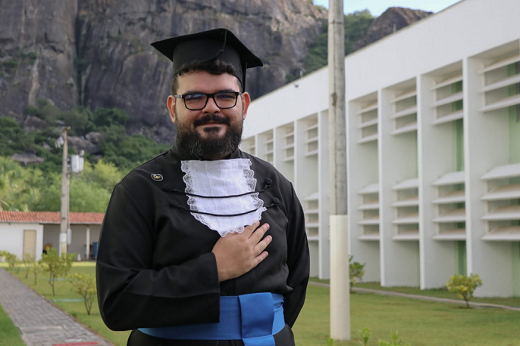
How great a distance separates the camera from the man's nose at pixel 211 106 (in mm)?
2402

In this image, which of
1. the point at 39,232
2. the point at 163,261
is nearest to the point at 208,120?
the point at 163,261

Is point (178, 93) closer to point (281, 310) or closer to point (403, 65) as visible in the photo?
point (281, 310)

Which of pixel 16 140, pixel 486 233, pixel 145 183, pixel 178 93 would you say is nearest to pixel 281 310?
pixel 145 183

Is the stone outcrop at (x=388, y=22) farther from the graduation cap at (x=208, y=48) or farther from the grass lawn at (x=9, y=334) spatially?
the graduation cap at (x=208, y=48)

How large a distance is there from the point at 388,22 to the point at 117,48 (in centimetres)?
3593

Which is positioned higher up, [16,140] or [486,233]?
A: [16,140]

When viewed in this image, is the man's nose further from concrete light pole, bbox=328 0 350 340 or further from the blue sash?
concrete light pole, bbox=328 0 350 340

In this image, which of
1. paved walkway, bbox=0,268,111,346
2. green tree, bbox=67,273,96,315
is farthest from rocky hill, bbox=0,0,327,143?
green tree, bbox=67,273,96,315

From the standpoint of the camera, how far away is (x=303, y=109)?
29750mm

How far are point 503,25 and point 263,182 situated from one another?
1653 cm

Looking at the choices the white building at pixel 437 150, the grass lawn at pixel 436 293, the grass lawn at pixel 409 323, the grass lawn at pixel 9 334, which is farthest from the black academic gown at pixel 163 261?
the white building at pixel 437 150

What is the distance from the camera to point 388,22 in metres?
97.2

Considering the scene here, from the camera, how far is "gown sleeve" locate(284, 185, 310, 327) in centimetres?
264

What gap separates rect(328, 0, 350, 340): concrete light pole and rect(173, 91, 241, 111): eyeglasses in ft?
26.1
